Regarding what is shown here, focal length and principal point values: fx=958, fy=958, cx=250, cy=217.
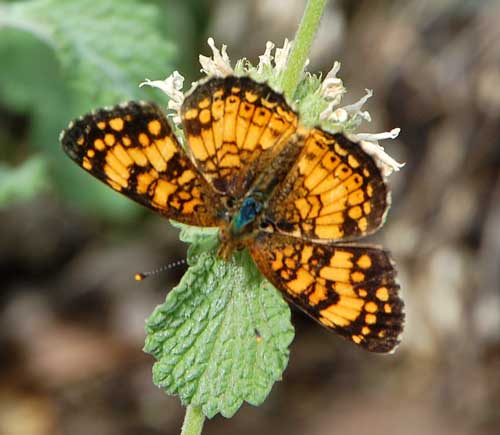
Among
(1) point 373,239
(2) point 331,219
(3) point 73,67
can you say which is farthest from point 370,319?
(1) point 373,239

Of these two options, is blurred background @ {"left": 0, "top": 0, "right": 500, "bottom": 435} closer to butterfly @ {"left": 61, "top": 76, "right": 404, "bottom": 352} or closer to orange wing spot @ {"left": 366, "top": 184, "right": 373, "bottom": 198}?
butterfly @ {"left": 61, "top": 76, "right": 404, "bottom": 352}

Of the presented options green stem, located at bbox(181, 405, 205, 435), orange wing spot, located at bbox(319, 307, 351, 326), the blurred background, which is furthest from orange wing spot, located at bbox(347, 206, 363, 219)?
the blurred background

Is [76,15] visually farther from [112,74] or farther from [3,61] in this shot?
[3,61]

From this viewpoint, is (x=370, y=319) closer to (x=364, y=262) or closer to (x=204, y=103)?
(x=364, y=262)

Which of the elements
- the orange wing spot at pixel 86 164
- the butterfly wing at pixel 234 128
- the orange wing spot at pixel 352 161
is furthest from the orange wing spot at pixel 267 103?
the orange wing spot at pixel 86 164

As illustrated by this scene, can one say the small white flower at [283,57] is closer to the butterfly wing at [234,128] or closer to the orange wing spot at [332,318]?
the butterfly wing at [234,128]

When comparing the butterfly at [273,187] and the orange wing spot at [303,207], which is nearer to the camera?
the butterfly at [273,187]

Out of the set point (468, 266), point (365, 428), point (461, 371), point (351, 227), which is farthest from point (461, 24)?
point (351, 227)
